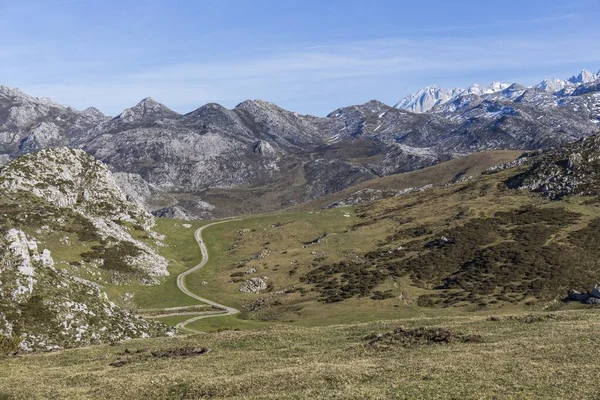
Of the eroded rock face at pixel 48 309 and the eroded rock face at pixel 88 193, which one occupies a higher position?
the eroded rock face at pixel 88 193

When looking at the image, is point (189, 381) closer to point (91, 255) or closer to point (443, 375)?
point (443, 375)

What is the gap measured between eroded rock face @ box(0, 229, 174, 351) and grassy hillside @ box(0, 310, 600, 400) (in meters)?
11.2

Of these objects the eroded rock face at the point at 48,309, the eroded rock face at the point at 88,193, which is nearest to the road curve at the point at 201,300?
the eroded rock face at the point at 88,193

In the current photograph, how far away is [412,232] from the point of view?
537ft

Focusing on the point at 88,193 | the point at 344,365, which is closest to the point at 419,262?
the point at 88,193

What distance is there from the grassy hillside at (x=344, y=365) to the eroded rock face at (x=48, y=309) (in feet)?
36.8

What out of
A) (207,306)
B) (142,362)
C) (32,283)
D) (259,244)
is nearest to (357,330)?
(142,362)

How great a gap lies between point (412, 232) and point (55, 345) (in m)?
123

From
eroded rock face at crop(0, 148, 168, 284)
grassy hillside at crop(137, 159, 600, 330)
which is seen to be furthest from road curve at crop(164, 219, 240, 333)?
eroded rock face at crop(0, 148, 168, 284)

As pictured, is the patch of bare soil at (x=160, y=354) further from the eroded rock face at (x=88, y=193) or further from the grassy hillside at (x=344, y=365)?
the eroded rock face at (x=88, y=193)

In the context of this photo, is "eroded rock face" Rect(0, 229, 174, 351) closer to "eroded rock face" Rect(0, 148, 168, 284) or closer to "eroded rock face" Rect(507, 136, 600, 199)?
"eroded rock face" Rect(0, 148, 168, 284)

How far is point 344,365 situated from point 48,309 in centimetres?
4090

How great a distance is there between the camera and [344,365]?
34312 mm

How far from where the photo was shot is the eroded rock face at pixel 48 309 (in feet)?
187
